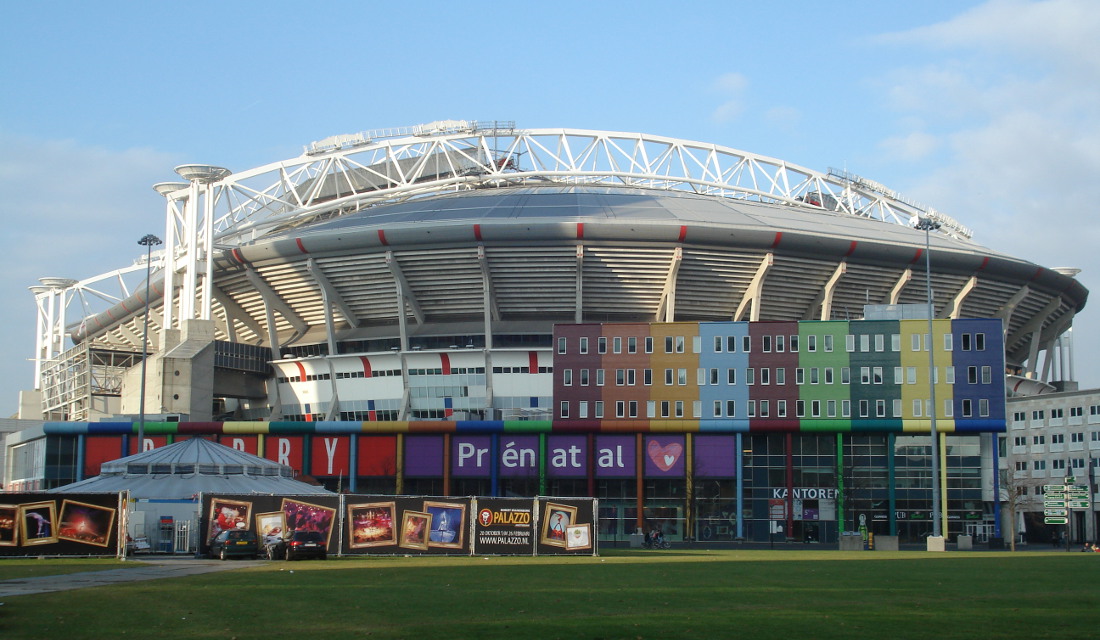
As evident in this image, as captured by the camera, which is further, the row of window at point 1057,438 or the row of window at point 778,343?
the row of window at point 1057,438

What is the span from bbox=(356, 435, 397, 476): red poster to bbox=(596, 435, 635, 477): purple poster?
555 inches

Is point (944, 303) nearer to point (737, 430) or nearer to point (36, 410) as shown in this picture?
point (737, 430)

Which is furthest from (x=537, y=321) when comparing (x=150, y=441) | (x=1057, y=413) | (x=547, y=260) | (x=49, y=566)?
(x=49, y=566)

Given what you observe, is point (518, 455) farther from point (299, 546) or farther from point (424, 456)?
point (299, 546)

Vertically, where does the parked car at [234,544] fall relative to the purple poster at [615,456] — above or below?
below

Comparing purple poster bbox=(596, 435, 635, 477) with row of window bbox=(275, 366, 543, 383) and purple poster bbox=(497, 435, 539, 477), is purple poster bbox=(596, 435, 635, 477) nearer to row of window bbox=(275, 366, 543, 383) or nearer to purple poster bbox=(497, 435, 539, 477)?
purple poster bbox=(497, 435, 539, 477)

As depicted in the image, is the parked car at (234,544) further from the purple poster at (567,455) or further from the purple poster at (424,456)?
the purple poster at (567,455)

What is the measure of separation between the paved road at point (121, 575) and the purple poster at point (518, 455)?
138 ft

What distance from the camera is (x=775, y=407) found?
279ft

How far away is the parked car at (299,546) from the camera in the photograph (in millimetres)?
40500

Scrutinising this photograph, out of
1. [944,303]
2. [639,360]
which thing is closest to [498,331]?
[639,360]

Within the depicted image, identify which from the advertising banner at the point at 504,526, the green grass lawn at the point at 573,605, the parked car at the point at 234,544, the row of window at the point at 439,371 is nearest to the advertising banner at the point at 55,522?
the parked car at the point at 234,544

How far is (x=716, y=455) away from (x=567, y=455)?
998cm

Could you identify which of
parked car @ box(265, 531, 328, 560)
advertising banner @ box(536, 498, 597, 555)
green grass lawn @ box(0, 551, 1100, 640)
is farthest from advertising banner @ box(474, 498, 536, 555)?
green grass lawn @ box(0, 551, 1100, 640)
